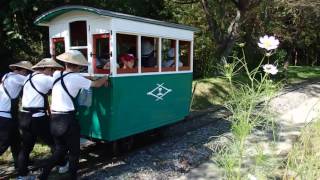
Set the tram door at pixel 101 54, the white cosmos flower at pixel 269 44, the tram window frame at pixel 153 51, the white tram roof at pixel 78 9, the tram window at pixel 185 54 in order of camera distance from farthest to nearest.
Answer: the tram window at pixel 185 54, the tram window frame at pixel 153 51, the tram door at pixel 101 54, the white tram roof at pixel 78 9, the white cosmos flower at pixel 269 44

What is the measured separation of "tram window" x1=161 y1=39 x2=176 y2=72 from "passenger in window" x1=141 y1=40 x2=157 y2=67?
15.0 inches

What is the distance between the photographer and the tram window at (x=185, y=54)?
30.1 ft

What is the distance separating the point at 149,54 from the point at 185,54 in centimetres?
169

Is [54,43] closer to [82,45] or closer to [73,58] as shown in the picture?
[82,45]

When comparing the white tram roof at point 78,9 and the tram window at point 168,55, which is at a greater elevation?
the white tram roof at point 78,9

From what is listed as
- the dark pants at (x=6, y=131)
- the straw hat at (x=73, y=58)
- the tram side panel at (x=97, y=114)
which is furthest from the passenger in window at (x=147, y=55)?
the dark pants at (x=6, y=131)

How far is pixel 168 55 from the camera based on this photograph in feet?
28.4

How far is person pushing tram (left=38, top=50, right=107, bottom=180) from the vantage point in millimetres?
→ 6000

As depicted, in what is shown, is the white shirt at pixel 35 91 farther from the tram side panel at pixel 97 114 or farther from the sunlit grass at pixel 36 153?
the sunlit grass at pixel 36 153

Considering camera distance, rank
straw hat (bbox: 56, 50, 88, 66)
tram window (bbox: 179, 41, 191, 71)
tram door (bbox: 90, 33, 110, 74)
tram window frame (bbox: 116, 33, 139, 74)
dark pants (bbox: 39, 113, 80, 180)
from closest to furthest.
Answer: dark pants (bbox: 39, 113, 80, 180) < straw hat (bbox: 56, 50, 88, 66) < tram door (bbox: 90, 33, 110, 74) < tram window frame (bbox: 116, 33, 139, 74) < tram window (bbox: 179, 41, 191, 71)

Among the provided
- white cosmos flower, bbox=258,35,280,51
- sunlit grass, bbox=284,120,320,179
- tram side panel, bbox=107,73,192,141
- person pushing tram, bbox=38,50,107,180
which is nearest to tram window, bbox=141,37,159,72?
tram side panel, bbox=107,73,192,141

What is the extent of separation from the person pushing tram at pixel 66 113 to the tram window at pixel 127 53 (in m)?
1.10

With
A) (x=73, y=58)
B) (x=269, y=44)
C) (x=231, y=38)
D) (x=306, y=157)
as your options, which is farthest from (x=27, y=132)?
(x=231, y=38)

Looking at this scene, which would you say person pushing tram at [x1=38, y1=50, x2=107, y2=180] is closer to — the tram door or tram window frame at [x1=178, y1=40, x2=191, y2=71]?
the tram door
